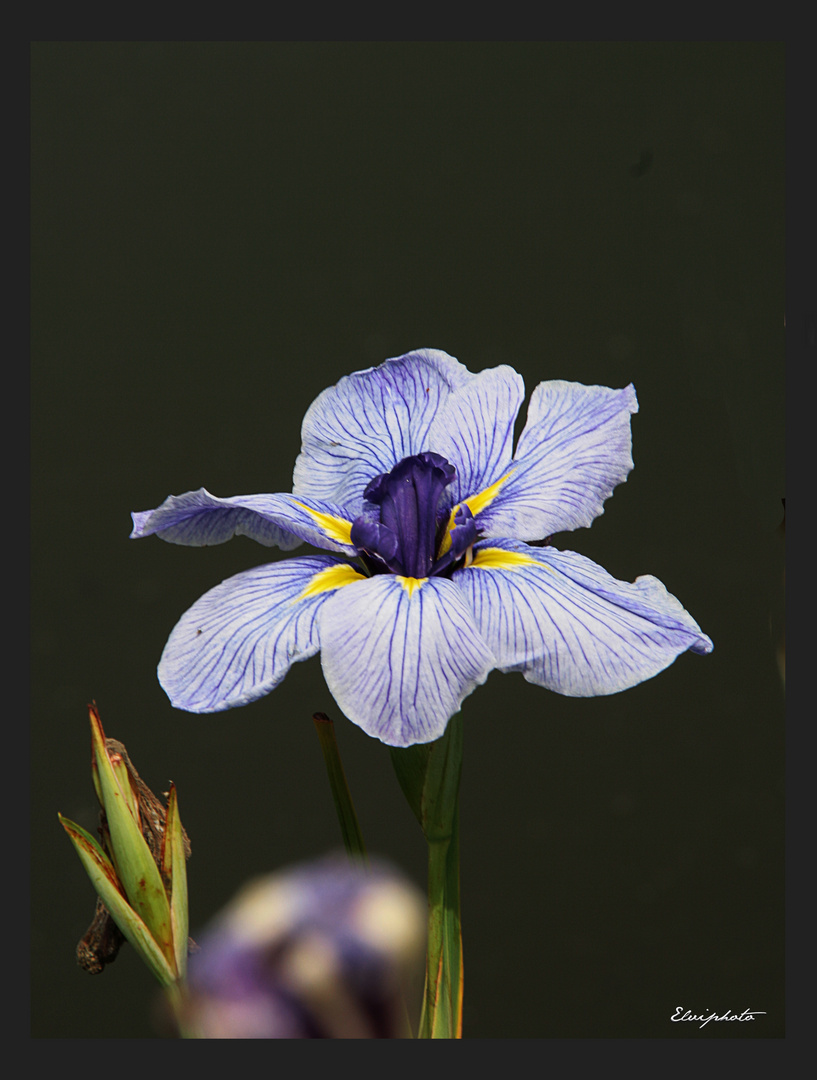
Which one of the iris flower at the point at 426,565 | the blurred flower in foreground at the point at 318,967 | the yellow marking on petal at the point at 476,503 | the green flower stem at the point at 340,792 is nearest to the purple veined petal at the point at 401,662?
the iris flower at the point at 426,565

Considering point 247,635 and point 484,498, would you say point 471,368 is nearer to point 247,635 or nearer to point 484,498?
point 484,498

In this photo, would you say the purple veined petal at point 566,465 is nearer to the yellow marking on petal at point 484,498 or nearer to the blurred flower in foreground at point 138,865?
the yellow marking on petal at point 484,498

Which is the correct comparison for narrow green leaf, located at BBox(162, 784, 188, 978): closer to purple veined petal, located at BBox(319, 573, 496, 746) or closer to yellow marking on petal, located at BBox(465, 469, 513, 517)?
purple veined petal, located at BBox(319, 573, 496, 746)

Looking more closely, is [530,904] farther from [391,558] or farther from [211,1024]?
[391,558]

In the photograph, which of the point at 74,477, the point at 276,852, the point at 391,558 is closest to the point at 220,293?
the point at 74,477
